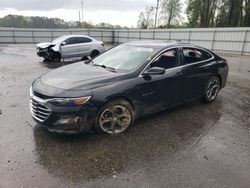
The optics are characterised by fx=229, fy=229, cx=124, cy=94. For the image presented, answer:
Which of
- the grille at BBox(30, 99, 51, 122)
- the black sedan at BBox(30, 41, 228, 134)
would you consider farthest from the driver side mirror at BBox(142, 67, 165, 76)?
the grille at BBox(30, 99, 51, 122)

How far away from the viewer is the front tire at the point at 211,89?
18.5ft

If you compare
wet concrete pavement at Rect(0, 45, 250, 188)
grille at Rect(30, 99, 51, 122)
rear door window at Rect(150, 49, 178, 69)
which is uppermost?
rear door window at Rect(150, 49, 178, 69)

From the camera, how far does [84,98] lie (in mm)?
3484

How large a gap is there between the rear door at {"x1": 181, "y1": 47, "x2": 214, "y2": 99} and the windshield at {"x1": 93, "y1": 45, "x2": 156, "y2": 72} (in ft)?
3.08

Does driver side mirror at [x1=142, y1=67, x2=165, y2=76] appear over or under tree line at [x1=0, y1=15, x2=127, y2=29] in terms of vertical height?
under

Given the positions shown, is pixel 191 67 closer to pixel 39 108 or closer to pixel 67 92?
pixel 67 92

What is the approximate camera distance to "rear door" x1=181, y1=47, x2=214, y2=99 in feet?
16.3

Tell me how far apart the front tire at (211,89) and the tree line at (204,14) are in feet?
110

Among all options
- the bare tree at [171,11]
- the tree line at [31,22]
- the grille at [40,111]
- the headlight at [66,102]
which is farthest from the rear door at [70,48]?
the bare tree at [171,11]

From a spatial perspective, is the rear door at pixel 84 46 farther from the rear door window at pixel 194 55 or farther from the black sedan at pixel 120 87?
the rear door window at pixel 194 55

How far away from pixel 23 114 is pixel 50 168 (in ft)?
6.86

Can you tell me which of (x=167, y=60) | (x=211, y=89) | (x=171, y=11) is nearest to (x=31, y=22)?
(x=171, y=11)

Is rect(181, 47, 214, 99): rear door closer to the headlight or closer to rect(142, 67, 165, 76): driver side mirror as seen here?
rect(142, 67, 165, 76): driver side mirror

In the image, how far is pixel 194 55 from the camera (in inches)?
211
